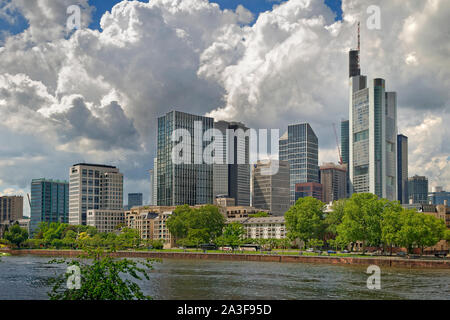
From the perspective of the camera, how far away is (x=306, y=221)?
181 metres

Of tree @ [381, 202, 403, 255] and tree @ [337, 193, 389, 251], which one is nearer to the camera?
tree @ [381, 202, 403, 255]

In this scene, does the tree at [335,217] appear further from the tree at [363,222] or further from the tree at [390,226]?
the tree at [390,226]

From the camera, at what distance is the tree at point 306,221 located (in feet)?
594

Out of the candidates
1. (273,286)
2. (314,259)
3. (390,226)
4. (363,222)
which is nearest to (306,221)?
(363,222)

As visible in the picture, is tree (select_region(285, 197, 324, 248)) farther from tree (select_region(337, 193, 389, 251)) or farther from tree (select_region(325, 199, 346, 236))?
tree (select_region(337, 193, 389, 251))

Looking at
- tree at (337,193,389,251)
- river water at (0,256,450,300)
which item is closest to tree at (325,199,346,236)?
tree at (337,193,389,251)

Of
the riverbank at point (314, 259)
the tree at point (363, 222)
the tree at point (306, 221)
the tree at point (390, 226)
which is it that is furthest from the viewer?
the tree at point (306, 221)

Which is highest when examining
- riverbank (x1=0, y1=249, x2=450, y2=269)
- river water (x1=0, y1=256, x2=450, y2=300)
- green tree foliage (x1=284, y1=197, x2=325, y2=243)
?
green tree foliage (x1=284, y1=197, x2=325, y2=243)

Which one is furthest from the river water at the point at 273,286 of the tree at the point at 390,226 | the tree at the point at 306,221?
the tree at the point at 306,221

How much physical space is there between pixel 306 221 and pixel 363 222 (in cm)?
3578

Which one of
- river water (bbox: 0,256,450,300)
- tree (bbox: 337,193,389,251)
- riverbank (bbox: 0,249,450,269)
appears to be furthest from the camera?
tree (bbox: 337,193,389,251)

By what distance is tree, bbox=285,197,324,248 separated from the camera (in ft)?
594
